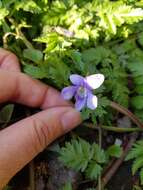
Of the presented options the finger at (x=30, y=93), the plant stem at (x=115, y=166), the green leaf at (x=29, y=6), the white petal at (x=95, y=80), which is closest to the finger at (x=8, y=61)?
the finger at (x=30, y=93)

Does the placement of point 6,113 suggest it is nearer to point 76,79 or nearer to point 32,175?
point 32,175

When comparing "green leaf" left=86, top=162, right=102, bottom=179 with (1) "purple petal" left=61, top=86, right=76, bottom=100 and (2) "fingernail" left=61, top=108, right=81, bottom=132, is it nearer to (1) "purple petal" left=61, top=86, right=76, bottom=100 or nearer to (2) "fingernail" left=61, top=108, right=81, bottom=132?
(2) "fingernail" left=61, top=108, right=81, bottom=132

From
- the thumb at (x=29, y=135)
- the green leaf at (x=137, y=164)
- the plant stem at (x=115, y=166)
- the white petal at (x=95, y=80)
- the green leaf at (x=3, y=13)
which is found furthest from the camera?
the green leaf at (x=3, y=13)

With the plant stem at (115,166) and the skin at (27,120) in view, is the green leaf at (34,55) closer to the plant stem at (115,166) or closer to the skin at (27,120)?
the skin at (27,120)

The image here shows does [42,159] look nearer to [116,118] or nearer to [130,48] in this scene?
[116,118]

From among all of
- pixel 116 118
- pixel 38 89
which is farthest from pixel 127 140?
pixel 38 89

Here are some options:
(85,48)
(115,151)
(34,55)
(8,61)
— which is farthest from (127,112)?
(8,61)

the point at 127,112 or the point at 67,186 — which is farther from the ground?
the point at 127,112

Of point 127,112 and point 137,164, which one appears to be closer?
point 137,164

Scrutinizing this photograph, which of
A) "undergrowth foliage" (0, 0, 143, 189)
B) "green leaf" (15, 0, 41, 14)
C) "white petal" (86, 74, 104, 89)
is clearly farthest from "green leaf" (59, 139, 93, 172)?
"green leaf" (15, 0, 41, 14)
